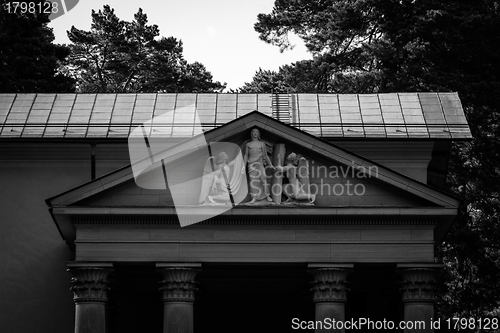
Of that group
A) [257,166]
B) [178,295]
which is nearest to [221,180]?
[257,166]

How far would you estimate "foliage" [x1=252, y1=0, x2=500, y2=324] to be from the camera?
5272 centimetres

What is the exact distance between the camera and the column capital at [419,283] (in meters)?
33.8

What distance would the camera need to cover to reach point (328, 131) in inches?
1625

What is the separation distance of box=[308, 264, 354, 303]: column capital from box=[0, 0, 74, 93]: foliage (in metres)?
27.0

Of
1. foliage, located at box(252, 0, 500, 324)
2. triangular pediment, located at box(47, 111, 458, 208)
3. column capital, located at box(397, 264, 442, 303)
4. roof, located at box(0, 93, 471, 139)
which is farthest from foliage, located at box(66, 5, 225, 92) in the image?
column capital, located at box(397, 264, 442, 303)

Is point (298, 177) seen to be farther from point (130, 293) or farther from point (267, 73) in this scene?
point (267, 73)

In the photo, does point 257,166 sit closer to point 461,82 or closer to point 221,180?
point 221,180

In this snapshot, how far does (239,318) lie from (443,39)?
65.0ft

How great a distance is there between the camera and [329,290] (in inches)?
1335

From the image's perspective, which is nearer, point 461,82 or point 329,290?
point 329,290

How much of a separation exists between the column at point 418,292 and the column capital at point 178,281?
619 centimetres

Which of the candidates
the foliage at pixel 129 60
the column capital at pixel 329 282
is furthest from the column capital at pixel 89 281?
the foliage at pixel 129 60

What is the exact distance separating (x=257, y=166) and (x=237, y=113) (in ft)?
30.1

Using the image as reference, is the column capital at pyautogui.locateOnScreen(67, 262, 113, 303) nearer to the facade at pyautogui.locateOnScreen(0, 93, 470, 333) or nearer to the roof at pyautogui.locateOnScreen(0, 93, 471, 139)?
the facade at pyautogui.locateOnScreen(0, 93, 470, 333)
